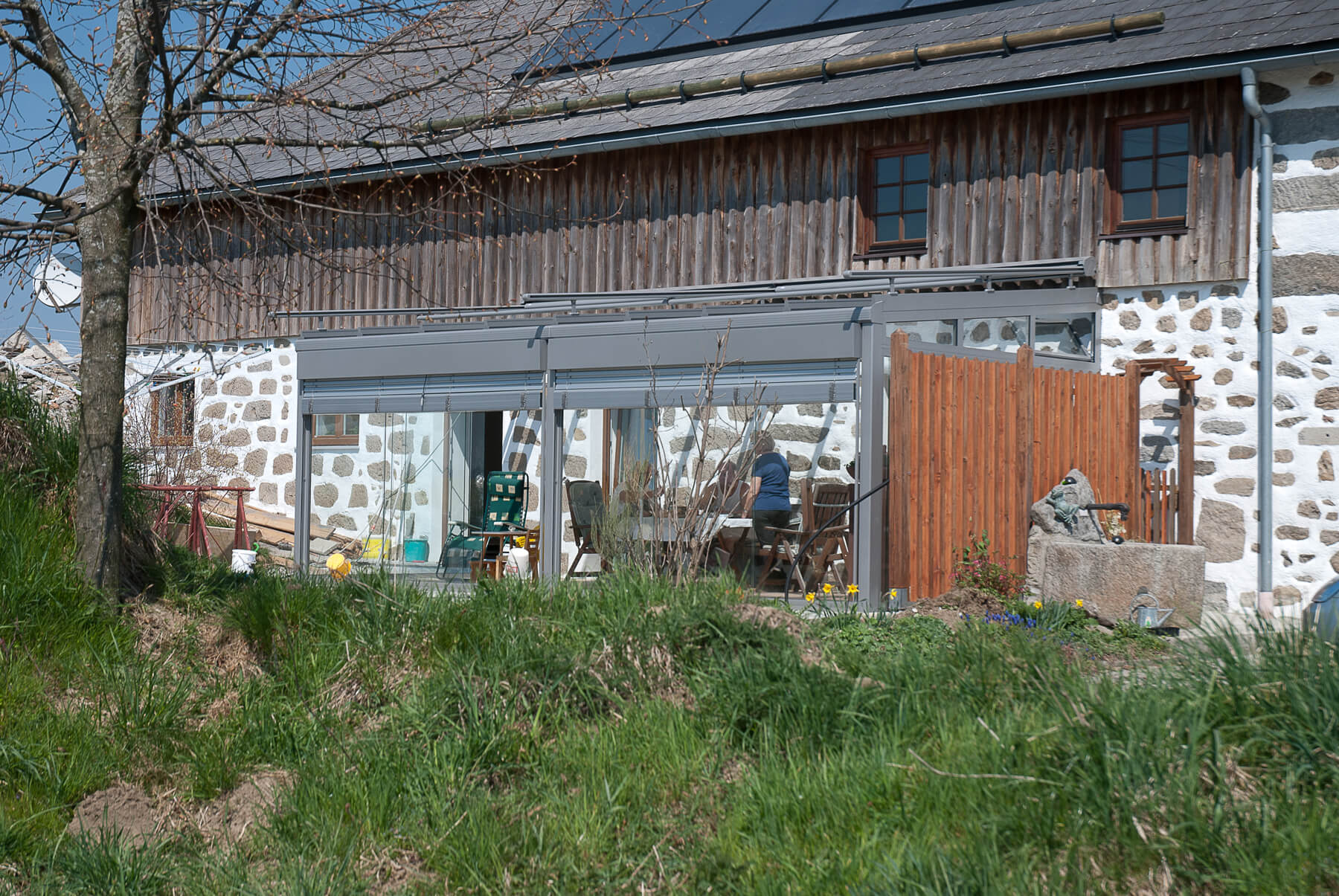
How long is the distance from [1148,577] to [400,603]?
493 centimetres

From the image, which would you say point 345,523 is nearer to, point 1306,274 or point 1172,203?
point 1172,203

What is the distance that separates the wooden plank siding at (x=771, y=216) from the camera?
1121 cm

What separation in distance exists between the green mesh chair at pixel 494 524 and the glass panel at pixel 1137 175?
6.09 meters

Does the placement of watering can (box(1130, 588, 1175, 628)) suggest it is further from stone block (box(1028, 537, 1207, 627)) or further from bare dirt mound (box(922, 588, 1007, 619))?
bare dirt mound (box(922, 588, 1007, 619))

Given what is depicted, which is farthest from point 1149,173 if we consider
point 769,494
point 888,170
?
point 769,494

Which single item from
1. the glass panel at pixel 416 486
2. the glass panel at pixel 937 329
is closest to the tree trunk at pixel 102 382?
the glass panel at pixel 416 486

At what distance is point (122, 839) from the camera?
4727 mm

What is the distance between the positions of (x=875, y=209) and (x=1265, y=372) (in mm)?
4169

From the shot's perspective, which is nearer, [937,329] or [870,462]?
[870,462]

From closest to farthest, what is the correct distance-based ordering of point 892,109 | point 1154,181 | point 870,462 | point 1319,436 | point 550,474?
1. point 870,462
2. point 550,474
3. point 1319,436
4. point 1154,181
5. point 892,109

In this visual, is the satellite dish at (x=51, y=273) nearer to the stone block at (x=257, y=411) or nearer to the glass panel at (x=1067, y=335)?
the glass panel at (x=1067, y=335)

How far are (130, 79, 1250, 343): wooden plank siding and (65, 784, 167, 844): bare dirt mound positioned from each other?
5.18 meters

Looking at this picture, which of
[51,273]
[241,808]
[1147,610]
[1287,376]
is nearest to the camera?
[241,808]

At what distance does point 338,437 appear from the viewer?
11477 millimetres
